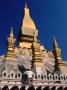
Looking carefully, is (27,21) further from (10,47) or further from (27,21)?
(10,47)

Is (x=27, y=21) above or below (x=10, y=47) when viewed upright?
above

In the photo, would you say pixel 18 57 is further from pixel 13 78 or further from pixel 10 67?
pixel 13 78

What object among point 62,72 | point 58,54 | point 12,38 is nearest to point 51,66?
point 58,54

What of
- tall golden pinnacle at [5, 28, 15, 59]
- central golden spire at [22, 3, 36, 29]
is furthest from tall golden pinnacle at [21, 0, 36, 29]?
tall golden pinnacle at [5, 28, 15, 59]

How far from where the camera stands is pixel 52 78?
3259cm

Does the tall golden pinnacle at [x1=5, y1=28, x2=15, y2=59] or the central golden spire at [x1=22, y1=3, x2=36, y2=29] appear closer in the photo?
the tall golden pinnacle at [x1=5, y1=28, x2=15, y2=59]

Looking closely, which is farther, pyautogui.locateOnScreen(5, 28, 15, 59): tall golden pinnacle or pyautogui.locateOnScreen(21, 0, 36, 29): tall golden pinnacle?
pyautogui.locateOnScreen(21, 0, 36, 29): tall golden pinnacle

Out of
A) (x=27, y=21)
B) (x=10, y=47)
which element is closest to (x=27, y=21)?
(x=27, y=21)

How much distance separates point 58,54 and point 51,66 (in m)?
2.17

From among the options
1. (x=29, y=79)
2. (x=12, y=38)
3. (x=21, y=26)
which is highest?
(x=21, y=26)

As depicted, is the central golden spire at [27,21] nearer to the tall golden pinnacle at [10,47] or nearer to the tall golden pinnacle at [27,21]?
the tall golden pinnacle at [27,21]

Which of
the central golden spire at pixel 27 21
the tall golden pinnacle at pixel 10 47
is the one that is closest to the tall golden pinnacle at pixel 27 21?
the central golden spire at pixel 27 21

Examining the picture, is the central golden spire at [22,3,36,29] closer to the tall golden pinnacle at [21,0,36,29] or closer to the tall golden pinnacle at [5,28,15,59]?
the tall golden pinnacle at [21,0,36,29]

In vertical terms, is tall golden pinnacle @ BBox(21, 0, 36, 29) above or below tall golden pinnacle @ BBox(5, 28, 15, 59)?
above
